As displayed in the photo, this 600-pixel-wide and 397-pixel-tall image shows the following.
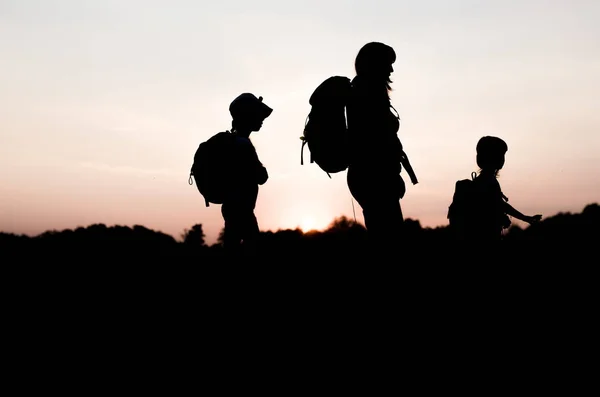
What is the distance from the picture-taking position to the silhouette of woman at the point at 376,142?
225 inches

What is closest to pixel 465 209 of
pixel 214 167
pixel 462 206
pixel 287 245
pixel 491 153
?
pixel 462 206

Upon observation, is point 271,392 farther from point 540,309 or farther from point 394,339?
point 540,309

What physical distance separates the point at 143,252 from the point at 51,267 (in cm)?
235

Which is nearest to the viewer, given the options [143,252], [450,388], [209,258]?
[450,388]

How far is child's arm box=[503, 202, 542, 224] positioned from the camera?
655 centimetres

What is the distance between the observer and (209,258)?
10.5 metres

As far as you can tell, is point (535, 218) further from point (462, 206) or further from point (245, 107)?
point (245, 107)

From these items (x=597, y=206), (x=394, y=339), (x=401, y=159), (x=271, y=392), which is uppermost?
(x=597, y=206)

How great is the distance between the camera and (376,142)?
5734mm

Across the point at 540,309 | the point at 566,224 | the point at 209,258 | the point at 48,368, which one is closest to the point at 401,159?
the point at 540,309

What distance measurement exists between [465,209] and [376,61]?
2.50m

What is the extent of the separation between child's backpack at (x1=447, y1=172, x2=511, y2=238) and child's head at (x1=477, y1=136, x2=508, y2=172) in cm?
21

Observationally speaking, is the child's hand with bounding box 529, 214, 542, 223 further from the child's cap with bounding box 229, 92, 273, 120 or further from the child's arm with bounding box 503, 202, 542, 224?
the child's cap with bounding box 229, 92, 273, 120

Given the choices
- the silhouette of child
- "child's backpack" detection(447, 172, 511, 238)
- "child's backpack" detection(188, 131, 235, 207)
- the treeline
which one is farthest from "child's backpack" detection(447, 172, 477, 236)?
"child's backpack" detection(188, 131, 235, 207)
